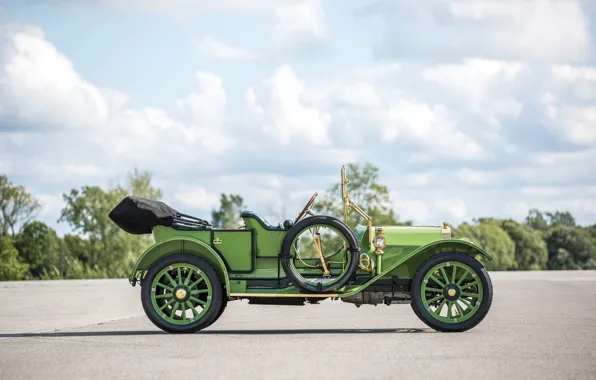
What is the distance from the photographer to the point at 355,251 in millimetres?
14547

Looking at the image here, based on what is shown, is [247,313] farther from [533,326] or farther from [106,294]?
[106,294]

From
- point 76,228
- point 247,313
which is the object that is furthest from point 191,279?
point 76,228

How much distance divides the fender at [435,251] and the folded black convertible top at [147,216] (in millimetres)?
2398

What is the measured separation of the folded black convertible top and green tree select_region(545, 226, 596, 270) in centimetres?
9427

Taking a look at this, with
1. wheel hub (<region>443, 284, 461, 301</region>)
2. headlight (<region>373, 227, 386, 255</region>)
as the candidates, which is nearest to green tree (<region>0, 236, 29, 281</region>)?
headlight (<region>373, 227, 386, 255</region>)

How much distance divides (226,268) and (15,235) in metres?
65.6

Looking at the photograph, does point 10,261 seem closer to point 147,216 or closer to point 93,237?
point 93,237

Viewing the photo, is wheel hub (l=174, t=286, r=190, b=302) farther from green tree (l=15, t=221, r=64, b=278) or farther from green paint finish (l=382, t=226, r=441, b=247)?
green tree (l=15, t=221, r=64, b=278)

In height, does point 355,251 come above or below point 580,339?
above

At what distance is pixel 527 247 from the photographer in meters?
108

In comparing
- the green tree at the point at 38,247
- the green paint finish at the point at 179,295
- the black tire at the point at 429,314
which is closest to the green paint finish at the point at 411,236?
the black tire at the point at 429,314

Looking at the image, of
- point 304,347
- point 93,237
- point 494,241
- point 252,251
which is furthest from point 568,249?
point 304,347

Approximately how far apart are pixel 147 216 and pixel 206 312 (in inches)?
63.2

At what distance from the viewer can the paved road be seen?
33.1ft
